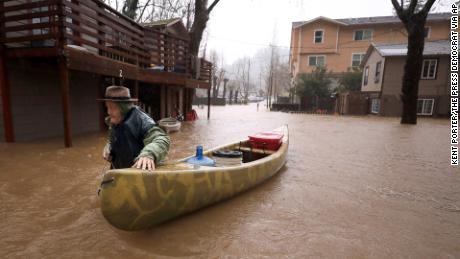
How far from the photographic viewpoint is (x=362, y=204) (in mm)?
3865

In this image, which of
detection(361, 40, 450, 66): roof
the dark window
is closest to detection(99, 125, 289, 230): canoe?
detection(361, 40, 450, 66): roof

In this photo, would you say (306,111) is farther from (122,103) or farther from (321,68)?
(122,103)

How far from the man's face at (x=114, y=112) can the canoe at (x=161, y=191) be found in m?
0.64

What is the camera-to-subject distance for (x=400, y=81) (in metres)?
20.5

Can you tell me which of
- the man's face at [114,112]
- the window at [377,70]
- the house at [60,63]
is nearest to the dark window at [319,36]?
the window at [377,70]

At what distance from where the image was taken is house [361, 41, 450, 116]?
19.8 meters

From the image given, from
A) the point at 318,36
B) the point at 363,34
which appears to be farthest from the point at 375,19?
the point at 318,36

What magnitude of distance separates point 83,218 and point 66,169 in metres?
2.24

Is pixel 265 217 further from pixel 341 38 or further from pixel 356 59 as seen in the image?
pixel 341 38

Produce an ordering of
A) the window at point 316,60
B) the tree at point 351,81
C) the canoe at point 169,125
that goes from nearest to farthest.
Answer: the canoe at point 169,125
the tree at point 351,81
the window at point 316,60

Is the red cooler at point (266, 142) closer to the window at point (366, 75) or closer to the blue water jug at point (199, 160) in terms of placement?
the blue water jug at point (199, 160)

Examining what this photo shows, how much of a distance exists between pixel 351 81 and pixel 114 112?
2740cm

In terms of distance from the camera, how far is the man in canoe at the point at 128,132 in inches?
102

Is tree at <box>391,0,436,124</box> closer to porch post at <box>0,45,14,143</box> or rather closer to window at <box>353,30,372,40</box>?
window at <box>353,30,372,40</box>
